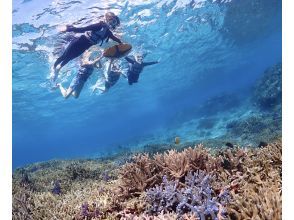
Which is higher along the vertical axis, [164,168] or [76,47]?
[76,47]

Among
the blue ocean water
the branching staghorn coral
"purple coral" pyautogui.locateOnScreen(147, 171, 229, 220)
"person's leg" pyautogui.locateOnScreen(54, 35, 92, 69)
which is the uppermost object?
"person's leg" pyautogui.locateOnScreen(54, 35, 92, 69)

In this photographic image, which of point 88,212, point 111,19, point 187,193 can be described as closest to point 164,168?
point 187,193

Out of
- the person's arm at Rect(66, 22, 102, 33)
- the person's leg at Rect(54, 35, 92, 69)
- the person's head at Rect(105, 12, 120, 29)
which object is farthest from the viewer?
the person's head at Rect(105, 12, 120, 29)

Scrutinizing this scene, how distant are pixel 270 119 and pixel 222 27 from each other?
1639 cm

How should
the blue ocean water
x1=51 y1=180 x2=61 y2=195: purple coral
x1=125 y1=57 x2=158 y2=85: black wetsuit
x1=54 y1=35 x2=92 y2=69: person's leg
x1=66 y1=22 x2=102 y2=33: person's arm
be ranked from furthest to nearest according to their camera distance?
the blue ocean water < x1=125 y1=57 x2=158 y2=85: black wetsuit < x1=54 y1=35 x2=92 y2=69: person's leg < x1=66 y1=22 x2=102 y2=33: person's arm < x1=51 y1=180 x2=61 y2=195: purple coral

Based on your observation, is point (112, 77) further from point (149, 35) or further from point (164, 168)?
point (149, 35)

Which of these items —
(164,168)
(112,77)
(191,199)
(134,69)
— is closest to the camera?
(191,199)

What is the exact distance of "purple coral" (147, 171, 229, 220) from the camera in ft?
12.0

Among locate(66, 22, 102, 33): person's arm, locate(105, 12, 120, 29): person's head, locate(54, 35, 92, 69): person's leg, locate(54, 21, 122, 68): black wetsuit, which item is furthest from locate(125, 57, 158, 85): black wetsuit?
locate(66, 22, 102, 33): person's arm

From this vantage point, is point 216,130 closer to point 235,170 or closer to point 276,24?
point 235,170

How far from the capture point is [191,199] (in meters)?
3.97

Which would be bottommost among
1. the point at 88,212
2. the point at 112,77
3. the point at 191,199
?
the point at 112,77

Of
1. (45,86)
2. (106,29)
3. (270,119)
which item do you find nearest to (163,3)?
(270,119)

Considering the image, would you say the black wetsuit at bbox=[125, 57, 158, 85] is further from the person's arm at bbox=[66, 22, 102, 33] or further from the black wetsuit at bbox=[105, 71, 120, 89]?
the person's arm at bbox=[66, 22, 102, 33]
